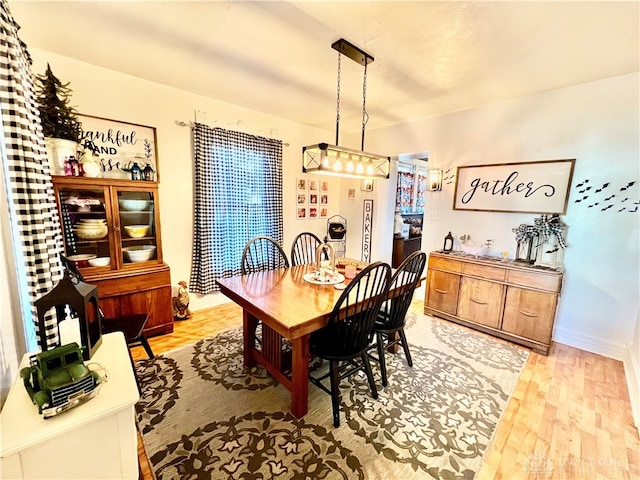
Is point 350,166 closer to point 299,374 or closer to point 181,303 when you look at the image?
point 299,374

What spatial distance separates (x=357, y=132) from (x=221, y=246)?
280 centimetres

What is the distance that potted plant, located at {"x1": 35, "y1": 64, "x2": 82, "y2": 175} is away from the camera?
2.05m

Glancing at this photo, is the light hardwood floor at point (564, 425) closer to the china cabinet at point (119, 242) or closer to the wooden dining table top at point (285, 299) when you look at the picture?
the china cabinet at point (119, 242)

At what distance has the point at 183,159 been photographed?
3.05 meters

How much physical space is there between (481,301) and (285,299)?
2307 millimetres

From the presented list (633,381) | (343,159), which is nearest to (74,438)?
(343,159)

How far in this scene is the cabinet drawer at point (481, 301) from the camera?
2852mm

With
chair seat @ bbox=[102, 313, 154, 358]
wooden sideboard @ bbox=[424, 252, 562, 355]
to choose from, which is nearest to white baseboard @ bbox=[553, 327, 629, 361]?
wooden sideboard @ bbox=[424, 252, 562, 355]

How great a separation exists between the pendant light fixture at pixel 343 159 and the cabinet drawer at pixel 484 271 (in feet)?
5.21

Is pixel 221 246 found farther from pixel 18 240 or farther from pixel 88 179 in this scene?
pixel 18 240

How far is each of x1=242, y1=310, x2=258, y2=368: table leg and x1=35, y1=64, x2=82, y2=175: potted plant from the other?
1.89 metres

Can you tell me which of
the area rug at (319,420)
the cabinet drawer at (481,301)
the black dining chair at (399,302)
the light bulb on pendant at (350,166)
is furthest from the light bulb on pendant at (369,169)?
the cabinet drawer at (481,301)

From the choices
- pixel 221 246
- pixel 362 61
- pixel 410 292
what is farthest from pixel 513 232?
pixel 221 246

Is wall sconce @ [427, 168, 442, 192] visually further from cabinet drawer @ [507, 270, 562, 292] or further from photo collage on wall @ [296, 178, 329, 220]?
photo collage on wall @ [296, 178, 329, 220]
